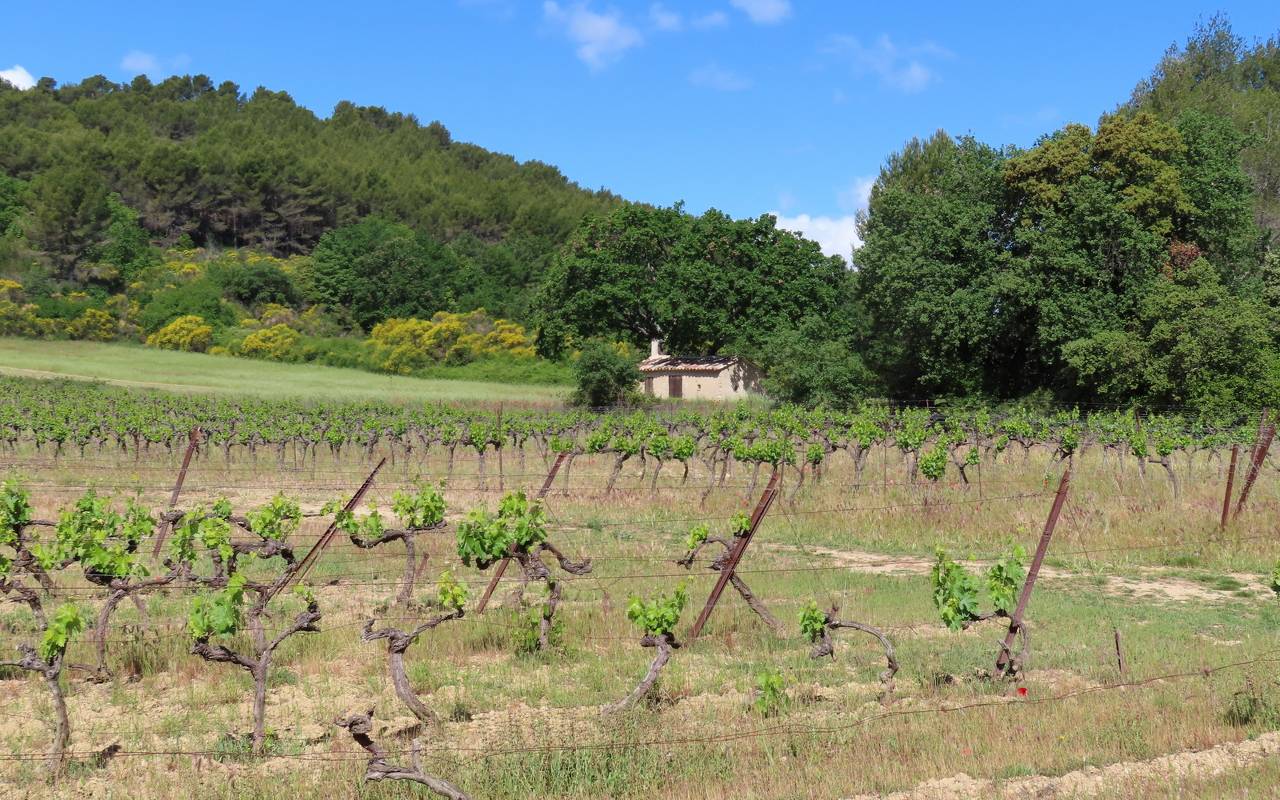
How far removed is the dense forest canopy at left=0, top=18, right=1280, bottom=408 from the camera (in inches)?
1353

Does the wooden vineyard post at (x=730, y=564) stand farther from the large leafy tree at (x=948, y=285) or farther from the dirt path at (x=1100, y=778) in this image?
the large leafy tree at (x=948, y=285)

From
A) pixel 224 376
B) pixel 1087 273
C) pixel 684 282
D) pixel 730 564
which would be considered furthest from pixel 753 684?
pixel 224 376

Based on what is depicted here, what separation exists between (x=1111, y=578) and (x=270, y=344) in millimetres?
58140

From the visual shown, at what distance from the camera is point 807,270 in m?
50.3

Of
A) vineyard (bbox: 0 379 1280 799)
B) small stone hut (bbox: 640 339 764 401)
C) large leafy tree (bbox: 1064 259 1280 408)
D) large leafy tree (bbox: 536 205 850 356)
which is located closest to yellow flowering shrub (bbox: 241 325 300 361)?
large leafy tree (bbox: 536 205 850 356)

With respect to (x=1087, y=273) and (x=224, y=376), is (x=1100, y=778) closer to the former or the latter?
(x=1087, y=273)

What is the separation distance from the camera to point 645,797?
629 cm

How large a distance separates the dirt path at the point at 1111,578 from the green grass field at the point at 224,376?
102 ft

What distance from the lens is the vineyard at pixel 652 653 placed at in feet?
22.2

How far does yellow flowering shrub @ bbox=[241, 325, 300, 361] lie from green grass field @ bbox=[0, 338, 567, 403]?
9.46 feet

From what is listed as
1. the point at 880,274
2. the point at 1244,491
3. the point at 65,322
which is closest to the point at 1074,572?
the point at 1244,491

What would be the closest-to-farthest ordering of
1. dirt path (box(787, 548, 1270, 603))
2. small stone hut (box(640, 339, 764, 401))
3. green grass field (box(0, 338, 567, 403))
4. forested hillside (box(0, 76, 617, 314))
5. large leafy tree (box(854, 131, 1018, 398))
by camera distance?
dirt path (box(787, 548, 1270, 603))
large leafy tree (box(854, 131, 1018, 398))
small stone hut (box(640, 339, 764, 401))
green grass field (box(0, 338, 567, 403))
forested hillside (box(0, 76, 617, 314))

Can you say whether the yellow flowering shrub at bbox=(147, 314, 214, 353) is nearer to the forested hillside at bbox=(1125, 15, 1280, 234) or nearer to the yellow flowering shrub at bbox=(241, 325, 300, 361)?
the yellow flowering shrub at bbox=(241, 325, 300, 361)

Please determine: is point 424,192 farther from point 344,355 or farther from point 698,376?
point 698,376
